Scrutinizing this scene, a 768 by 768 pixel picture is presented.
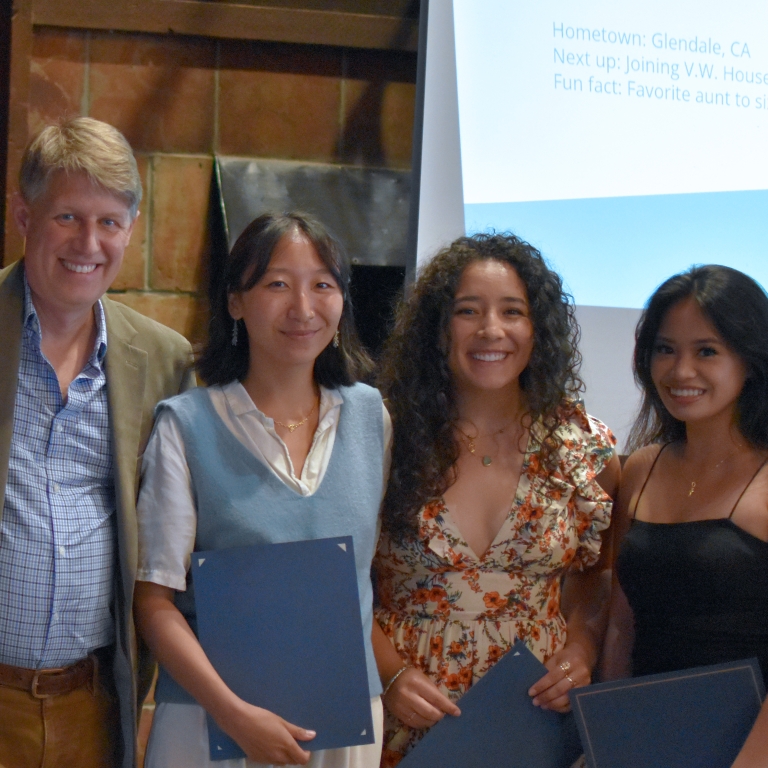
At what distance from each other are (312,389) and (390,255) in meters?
1.69

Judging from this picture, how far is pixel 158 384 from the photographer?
181 cm

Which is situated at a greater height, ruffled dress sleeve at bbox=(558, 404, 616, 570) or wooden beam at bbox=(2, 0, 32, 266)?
wooden beam at bbox=(2, 0, 32, 266)

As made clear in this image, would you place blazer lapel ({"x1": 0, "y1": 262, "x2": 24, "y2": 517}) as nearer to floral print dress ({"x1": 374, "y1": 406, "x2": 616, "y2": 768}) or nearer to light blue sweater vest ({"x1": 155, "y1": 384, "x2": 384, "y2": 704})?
light blue sweater vest ({"x1": 155, "y1": 384, "x2": 384, "y2": 704})

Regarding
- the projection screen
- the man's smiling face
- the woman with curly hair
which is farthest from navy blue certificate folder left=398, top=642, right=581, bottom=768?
the projection screen

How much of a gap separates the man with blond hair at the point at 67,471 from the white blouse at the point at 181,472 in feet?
0.14

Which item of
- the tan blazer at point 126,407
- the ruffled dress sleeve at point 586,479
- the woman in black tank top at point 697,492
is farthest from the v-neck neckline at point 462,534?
the tan blazer at point 126,407

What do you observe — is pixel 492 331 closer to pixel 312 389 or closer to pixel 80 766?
pixel 312 389

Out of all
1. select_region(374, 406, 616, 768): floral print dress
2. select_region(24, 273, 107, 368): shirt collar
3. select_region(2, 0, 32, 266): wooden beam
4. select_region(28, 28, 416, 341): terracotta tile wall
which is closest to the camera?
select_region(24, 273, 107, 368): shirt collar

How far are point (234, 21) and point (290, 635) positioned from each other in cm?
247

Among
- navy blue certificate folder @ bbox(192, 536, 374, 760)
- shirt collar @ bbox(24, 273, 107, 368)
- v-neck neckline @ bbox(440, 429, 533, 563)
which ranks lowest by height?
navy blue certificate folder @ bbox(192, 536, 374, 760)

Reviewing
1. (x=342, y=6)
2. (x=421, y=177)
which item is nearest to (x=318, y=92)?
(x=342, y=6)

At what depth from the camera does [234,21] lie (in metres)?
3.33

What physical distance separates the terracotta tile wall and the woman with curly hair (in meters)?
1.64

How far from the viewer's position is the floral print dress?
1.78m
